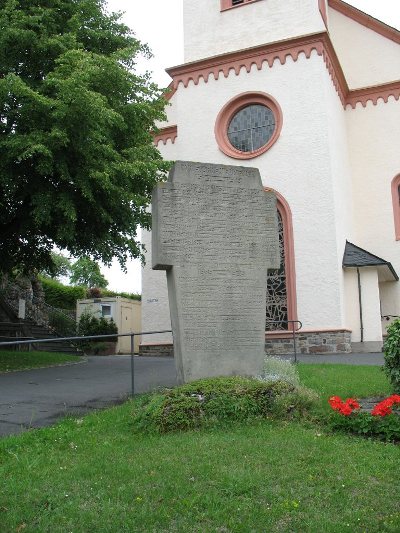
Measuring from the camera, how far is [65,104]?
36.3 feet

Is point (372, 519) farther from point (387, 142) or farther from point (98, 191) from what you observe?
point (387, 142)

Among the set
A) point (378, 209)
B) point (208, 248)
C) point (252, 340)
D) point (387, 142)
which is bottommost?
point (252, 340)

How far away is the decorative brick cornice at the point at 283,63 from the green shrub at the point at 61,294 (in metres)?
14.9

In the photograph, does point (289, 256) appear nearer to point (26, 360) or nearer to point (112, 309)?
point (26, 360)

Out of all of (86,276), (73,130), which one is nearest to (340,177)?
(73,130)

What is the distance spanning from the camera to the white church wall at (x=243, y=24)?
18422 millimetres

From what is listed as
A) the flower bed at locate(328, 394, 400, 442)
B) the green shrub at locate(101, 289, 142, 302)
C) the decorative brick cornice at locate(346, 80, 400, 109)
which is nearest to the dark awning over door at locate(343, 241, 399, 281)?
the decorative brick cornice at locate(346, 80, 400, 109)

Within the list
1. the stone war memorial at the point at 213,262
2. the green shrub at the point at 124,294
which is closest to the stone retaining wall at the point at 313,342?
the stone war memorial at the point at 213,262

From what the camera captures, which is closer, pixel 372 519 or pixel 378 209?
pixel 372 519

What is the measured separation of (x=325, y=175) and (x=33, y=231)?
857 cm

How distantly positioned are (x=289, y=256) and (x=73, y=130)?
26.8 ft

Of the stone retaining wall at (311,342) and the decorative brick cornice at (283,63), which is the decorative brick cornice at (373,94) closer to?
the decorative brick cornice at (283,63)

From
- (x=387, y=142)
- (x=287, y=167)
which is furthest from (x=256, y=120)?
(x=387, y=142)

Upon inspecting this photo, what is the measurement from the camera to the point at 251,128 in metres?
19.2
